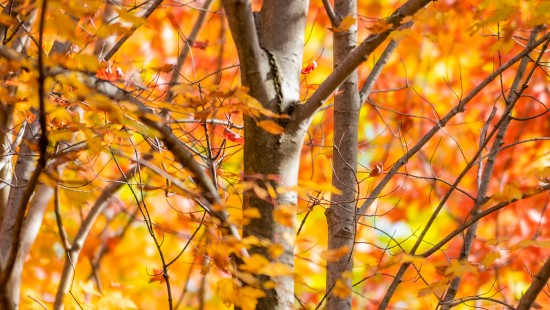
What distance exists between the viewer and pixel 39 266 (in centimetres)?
489

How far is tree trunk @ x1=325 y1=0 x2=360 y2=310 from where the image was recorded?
2.45m

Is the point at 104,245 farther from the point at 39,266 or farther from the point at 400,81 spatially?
the point at 400,81

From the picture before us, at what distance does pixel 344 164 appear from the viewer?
2.57 meters

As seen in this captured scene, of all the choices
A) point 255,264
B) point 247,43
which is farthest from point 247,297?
point 247,43

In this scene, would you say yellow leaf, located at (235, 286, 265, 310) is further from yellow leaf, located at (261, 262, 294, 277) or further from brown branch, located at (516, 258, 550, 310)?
brown branch, located at (516, 258, 550, 310)

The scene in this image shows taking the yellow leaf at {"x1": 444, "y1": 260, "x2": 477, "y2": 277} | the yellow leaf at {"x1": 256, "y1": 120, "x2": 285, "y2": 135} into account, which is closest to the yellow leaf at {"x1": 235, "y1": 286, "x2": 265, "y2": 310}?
the yellow leaf at {"x1": 256, "y1": 120, "x2": 285, "y2": 135}

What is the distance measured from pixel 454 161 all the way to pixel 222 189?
12.1 feet

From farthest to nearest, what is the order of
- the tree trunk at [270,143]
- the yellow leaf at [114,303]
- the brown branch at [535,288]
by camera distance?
the yellow leaf at [114,303]
the tree trunk at [270,143]
the brown branch at [535,288]

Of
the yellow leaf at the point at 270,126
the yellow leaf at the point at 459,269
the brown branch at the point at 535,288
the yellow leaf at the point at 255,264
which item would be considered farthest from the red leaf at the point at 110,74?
the brown branch at the point at 535,288

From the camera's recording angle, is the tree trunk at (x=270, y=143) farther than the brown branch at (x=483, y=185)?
No

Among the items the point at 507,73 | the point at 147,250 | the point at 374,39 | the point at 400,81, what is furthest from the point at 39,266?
the point at 507,73

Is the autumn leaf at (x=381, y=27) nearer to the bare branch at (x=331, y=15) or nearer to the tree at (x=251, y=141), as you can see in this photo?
the tree at (x=251, y=141)

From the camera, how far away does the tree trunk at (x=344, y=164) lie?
2448 millimetres

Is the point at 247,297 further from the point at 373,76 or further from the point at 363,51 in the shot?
the point at 373,76
